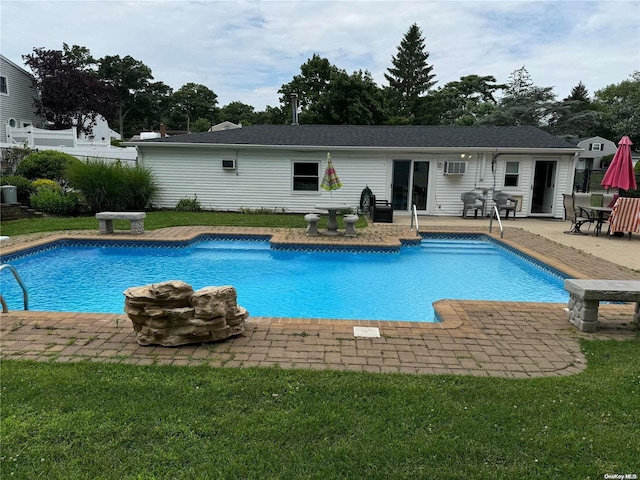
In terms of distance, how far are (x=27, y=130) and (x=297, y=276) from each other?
20.1 metres

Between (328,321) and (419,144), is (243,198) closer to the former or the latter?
(419,144)

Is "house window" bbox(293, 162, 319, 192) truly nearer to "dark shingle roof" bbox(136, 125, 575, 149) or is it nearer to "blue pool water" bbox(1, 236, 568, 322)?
"dark shingle roof" bbox(136, 125, 575, 149)

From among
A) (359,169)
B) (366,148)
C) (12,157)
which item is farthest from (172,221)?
(12,157)

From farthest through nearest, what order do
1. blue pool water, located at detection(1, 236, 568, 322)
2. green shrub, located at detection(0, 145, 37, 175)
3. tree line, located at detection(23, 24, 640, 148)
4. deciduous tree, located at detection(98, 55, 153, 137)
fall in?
1. deciduous tree, located at detection(98, 55, 153, 137)
2. tree line, located at detection(23, 24, 640, 148)
3. green shrub, located at detection(0, 145, 37, 175)
4. blue pool water, located at detection(1, 236, 568, 322)

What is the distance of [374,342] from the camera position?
4.02 m

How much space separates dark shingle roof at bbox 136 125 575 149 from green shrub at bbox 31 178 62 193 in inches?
125

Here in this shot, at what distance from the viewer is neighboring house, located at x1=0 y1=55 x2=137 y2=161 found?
63.0 feet

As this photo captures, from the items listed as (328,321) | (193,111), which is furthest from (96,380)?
(193,111)

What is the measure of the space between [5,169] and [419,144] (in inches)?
597

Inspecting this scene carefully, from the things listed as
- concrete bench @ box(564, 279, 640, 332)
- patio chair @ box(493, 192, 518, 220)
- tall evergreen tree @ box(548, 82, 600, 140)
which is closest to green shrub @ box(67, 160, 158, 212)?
patio chair @ box(493, 192, 518, 220)

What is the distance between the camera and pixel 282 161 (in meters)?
14.7

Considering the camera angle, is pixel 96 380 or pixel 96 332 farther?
pixel 96 332

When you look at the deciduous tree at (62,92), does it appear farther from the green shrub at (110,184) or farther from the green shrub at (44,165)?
the green shrub at (110,184)

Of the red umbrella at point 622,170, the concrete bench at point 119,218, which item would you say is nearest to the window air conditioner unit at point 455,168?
the red umbrella at point 622,170
